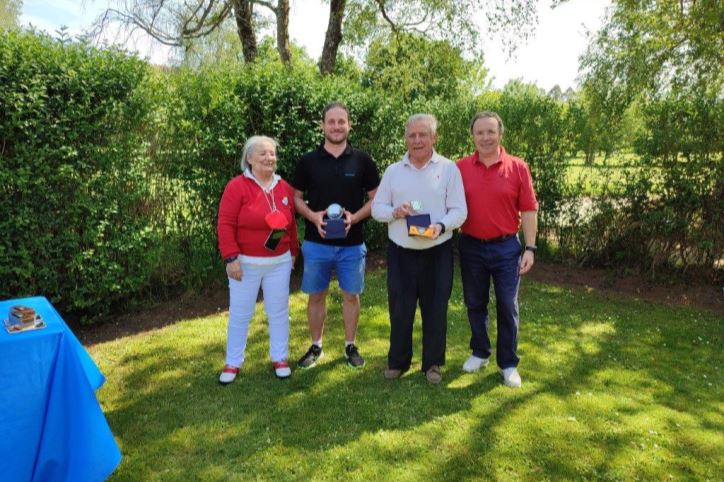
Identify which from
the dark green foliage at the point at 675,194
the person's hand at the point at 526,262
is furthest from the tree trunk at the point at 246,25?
the person's hand at the point at 526,262

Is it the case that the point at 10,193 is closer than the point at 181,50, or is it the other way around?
the point at 10,193

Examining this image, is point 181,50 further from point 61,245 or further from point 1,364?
point 1,364

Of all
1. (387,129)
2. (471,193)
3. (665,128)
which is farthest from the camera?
(387,129)

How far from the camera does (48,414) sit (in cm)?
241

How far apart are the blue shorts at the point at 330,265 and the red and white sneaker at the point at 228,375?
84 cm

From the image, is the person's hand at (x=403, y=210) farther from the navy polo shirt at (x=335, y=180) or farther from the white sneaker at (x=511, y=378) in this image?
the white sneaker at (x=511, y=378)

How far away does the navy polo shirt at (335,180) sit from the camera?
3820 millimetres

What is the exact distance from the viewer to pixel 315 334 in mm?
4297

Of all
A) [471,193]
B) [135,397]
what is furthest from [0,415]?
[471,193]

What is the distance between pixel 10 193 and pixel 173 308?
1.95 meters

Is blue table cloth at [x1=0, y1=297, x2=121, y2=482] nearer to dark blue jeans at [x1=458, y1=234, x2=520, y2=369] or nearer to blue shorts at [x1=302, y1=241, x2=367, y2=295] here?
blue shorts at [x1=302, y1=241, x2=367, y2=295]

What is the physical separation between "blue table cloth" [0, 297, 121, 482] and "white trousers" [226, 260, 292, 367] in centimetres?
133

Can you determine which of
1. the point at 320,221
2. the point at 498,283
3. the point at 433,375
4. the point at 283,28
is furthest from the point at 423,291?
the point at 283,28

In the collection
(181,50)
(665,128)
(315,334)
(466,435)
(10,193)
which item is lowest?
(466,435)
